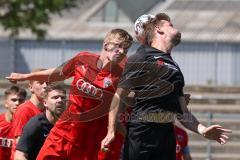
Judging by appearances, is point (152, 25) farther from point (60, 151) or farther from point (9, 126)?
point (9, 126)

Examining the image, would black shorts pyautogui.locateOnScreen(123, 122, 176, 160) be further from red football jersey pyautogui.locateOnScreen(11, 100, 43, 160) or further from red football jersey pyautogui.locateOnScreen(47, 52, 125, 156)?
red football jersey pyautogui.locateOnScreen(11, 100, 43, 160)

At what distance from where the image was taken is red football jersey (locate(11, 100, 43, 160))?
12.3 meters

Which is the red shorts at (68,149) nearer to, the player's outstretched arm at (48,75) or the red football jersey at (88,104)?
the red football jersey at (88,104)

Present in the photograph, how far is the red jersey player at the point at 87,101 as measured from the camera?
36.9 feet

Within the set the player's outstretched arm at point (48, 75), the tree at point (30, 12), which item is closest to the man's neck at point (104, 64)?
the player's outstretched arm at point (48, 75)

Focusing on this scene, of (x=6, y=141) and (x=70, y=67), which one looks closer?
(x=70, y=67)

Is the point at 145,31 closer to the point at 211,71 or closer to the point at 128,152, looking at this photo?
the point at 128,152

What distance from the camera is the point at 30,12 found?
114ft

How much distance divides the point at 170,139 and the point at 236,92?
41.8 feet

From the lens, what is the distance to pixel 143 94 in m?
10.4

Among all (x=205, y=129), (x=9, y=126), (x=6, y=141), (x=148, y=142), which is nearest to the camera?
(x=205, y=129)

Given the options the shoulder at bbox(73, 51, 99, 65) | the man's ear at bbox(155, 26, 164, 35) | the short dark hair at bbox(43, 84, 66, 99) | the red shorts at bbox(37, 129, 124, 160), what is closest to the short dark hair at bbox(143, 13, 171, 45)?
the man's ear at bbox(155, 26, 164, 35)

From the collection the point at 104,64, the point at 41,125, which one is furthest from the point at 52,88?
the point at 104,64

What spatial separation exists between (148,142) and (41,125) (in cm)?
184
